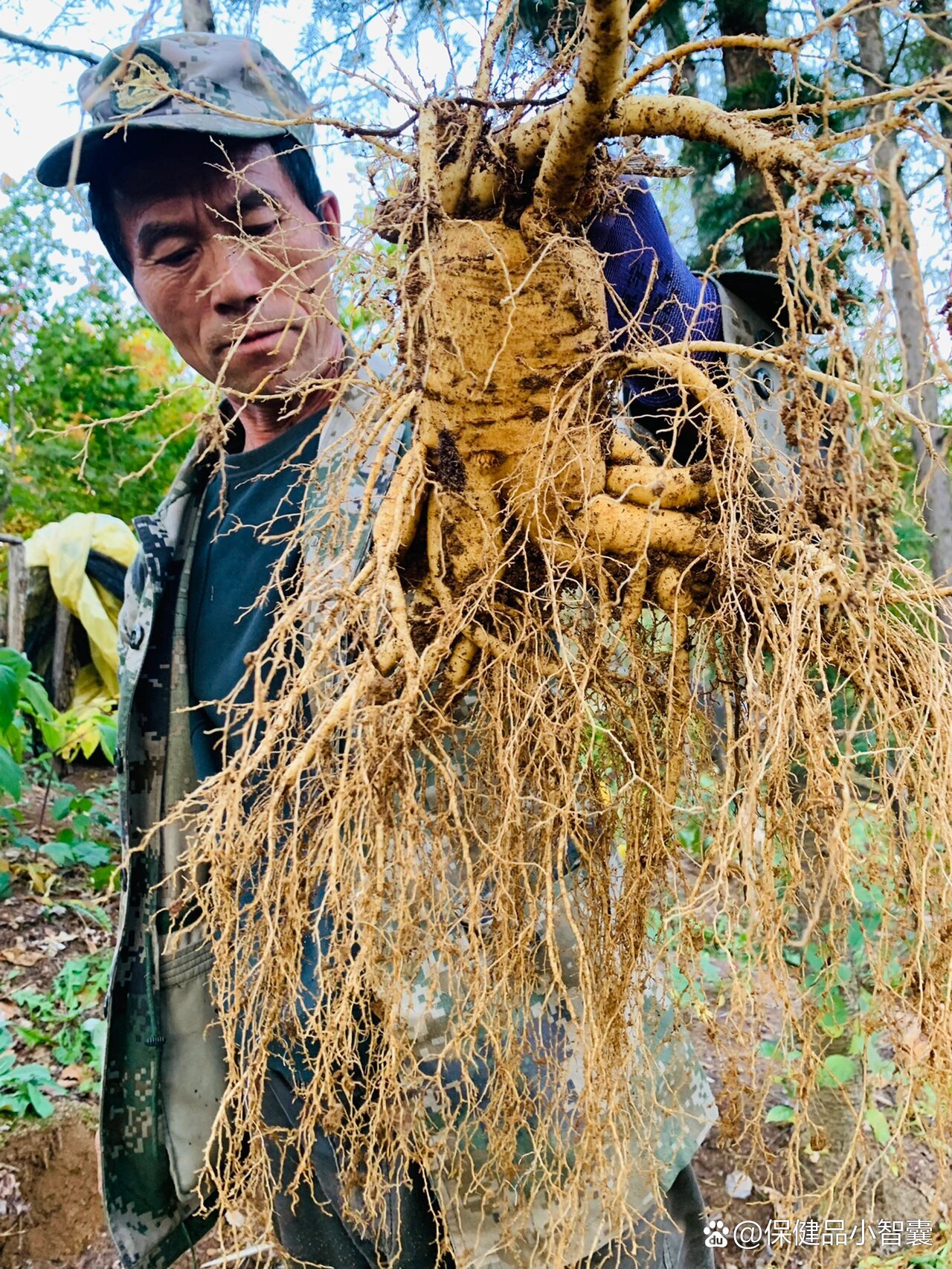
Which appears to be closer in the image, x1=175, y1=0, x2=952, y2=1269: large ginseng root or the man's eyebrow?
x1=175, y1=0, x2=952, y2=1269: large ginseng root

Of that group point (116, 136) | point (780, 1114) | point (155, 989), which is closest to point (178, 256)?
point (116, 136)

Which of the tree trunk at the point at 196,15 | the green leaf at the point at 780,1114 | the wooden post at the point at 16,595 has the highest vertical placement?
the tree trunk at the point at 196,15

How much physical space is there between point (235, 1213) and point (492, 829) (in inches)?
19.3

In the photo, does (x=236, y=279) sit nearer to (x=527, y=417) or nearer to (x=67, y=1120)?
(x=527, y=417)

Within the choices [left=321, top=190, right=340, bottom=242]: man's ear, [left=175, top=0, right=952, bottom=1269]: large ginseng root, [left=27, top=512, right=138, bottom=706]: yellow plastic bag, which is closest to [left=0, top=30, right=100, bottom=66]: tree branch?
[left=175, top=0, right=952, bottom=1269]: large ginseng root

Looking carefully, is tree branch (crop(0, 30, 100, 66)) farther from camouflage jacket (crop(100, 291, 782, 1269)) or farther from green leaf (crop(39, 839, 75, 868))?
green leaf (crop(39, 839, 75, 868))

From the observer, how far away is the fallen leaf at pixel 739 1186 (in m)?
1.91

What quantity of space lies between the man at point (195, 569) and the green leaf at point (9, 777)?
31.0 inches

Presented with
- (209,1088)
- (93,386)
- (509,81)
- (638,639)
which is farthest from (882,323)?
(93,386)

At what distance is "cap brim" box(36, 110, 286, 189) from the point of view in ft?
4.20

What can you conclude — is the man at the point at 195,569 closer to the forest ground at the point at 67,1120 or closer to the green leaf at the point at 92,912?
the forest ground at the point at 67,1120

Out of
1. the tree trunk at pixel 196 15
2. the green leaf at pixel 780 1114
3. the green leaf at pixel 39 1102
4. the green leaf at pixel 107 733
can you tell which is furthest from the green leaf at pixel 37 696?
the green leaf at pixel 780 1114

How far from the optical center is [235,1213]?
87 centimetres

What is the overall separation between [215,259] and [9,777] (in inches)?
52.8
